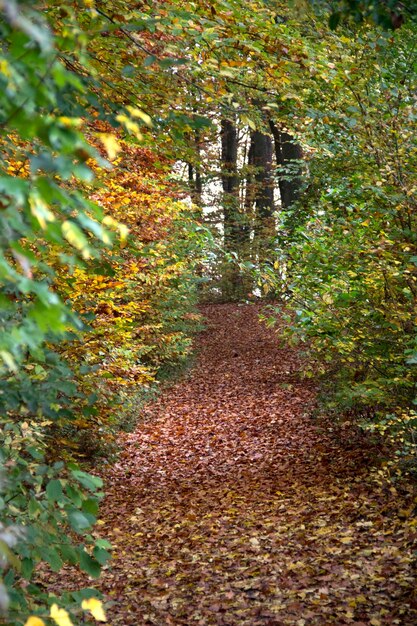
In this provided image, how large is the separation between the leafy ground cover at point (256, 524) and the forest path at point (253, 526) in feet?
0.05

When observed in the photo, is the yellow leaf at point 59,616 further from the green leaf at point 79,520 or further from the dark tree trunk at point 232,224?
the dark tree trunk at point 232,224

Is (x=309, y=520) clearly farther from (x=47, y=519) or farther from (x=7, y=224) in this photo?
(x=7, y=224)

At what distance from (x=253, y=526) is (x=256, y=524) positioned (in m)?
0.05

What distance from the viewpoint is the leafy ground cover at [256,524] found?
5137 mm

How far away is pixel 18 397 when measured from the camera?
8.69ft

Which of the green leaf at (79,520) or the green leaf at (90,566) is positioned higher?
the green leaf at (79,520)

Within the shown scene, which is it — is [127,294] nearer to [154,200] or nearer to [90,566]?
[154,200]

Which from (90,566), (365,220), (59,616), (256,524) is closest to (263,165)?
(365,220)

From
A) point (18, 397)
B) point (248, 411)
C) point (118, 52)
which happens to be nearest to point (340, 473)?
point (248, 411)

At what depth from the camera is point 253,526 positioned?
688 cm

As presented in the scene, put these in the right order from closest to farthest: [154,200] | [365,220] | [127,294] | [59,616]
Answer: [59,616], [365,220], [127,294], [154,200]

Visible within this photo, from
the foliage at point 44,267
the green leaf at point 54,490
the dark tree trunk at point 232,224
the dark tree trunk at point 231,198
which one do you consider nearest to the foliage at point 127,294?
the foliage at point 44,267

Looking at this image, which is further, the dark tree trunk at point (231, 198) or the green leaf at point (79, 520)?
the dark tree trunk at point (231, 198)

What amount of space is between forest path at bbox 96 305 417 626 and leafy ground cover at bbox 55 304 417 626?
16mm
